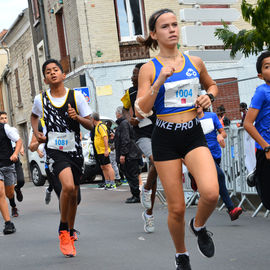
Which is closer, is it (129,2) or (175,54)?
(175,54)

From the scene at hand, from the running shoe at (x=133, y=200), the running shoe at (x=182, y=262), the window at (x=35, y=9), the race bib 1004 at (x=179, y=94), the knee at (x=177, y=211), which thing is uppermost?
the window at (x=35, y=9)

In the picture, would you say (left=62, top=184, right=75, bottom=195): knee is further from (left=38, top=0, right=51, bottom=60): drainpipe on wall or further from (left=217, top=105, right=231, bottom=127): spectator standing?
(left=38, top=0, right=51, bottom=60): drainpipe on wall

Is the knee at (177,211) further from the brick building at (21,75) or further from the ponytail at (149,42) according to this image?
the brick building at (21,75)

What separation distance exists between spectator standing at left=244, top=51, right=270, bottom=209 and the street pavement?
763 mm

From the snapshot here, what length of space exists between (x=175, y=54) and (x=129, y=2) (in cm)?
1982

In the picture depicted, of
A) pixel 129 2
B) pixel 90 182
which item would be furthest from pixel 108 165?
pixel 129 2

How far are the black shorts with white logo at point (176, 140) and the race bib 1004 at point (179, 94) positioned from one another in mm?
146

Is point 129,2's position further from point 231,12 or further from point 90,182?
point 231,12

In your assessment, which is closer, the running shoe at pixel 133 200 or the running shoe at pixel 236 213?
the running shoe at pixel 236 213

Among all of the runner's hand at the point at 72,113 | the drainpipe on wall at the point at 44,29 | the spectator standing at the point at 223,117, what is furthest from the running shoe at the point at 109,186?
the drainpipe on wall at the point at 44,29

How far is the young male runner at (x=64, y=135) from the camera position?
6.61 m

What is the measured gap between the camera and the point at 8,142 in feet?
32.7

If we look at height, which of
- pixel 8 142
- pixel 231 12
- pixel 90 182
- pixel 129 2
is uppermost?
pixel 129 2

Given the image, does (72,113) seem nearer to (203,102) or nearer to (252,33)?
(203,102)
